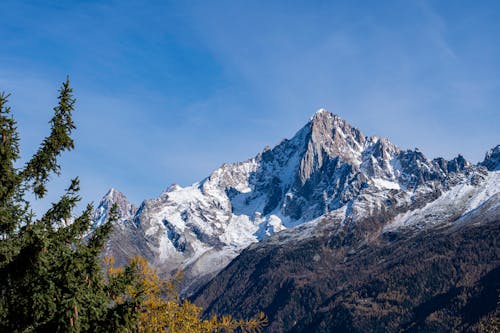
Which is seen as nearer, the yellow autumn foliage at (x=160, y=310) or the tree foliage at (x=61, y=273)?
the tree foliage at (x=61, y=273)

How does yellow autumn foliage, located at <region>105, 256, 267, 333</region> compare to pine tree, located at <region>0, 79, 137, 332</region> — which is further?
yellow autumn foliage, located at <region>105, 256, 267, 333</region>

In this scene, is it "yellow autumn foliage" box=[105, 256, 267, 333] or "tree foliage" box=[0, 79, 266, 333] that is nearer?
"tree foliage" box=[0, 79, 266, 333]

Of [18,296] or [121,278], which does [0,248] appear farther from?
[121,278]

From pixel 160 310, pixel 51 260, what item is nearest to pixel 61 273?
pixel 51 260

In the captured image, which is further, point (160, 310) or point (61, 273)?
point (160, 310)

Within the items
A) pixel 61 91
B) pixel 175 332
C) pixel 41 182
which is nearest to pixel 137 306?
pixel 175 332

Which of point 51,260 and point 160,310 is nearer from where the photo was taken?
point 51,260

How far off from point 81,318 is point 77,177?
508 centimetres

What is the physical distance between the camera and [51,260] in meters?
18.2

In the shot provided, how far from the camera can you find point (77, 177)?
19812 millimetres

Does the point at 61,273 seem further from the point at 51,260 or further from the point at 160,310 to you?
the point at 160,310

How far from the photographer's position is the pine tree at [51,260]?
55.9 feet

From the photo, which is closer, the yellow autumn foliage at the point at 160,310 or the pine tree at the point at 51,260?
the pine tree at the point at 51,260

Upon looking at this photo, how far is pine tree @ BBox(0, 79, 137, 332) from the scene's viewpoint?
55.9 ft
